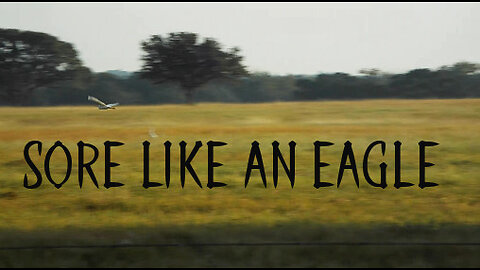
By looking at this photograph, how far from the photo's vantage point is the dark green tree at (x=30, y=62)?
46.5ft

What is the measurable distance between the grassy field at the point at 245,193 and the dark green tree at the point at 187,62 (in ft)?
2.30

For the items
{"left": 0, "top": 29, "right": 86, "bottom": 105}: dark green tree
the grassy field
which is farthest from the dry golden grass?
{"left": 0, "top": 29, "right": 86, "bottom": 105}: dark green tree

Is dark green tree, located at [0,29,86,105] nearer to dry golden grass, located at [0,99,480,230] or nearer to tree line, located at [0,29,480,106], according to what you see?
tree line, located at [0,29,480,106]

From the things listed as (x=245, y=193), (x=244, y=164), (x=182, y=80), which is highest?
(x=182, y=80)

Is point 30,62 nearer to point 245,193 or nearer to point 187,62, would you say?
point 187,62

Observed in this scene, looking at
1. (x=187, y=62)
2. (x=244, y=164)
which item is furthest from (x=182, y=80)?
(x=244, y=164)

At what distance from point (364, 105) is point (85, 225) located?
8.01 metres

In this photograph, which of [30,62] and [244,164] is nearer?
[244,164]

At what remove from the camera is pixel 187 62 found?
49.1ft

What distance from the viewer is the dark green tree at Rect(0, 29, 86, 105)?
1416 cm

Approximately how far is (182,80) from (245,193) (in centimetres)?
474

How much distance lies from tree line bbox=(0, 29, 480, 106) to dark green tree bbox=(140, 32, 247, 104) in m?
0.02

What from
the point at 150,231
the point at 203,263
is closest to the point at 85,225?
the point at 150,231

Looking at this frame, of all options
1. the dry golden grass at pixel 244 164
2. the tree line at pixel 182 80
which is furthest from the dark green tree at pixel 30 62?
the dry golden grass at pixel 244 164
